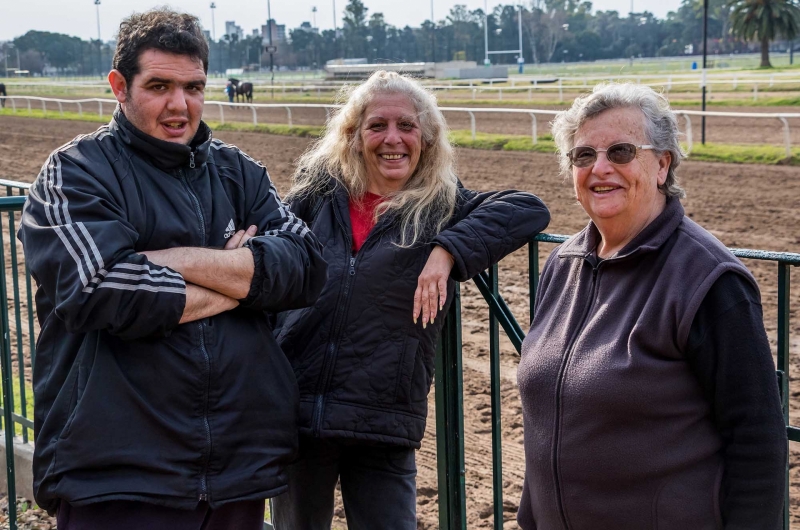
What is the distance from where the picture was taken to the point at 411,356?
278 centimetres

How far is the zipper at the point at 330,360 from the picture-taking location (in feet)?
8.87

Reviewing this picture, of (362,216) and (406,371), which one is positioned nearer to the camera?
(406,371)

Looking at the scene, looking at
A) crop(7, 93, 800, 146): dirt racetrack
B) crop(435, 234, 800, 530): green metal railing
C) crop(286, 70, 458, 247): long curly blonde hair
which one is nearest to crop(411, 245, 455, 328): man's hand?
crop(286, 70, 458, 247): long curly blonde hair

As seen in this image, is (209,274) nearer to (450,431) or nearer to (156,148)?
(156,148)

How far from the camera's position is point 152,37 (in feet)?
8.17

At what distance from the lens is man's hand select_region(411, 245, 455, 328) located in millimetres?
2736

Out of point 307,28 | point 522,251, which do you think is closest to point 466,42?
point 307,28

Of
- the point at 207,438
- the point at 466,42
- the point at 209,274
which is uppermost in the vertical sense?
the point at 466,42

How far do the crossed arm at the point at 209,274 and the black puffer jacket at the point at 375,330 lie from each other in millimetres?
349

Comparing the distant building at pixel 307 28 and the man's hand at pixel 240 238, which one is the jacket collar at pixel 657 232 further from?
the distant building at pixel 307 28

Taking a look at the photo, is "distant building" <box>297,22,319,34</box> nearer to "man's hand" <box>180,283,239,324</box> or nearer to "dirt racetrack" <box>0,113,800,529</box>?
"dirt racetrack" <box>0,113,800,529</box>

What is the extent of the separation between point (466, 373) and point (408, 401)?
152 inches

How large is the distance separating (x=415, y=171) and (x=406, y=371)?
657 mm

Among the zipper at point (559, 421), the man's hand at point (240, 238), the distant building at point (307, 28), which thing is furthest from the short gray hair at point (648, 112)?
the distant building at point (307, 28)
